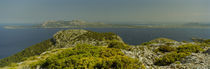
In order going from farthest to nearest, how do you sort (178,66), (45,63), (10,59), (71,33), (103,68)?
(71,33) < (10,59) < (45,63) < (178,66) < (103,68)

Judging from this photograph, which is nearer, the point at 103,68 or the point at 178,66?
the point at 103,68

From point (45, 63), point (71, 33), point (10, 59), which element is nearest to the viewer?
point (45, 63)

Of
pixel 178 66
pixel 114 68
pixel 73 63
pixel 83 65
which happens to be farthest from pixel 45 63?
pixel 178 66

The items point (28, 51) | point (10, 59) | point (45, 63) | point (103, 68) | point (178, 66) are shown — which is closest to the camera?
point (103, 68)

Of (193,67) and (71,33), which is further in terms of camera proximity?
(71,33)

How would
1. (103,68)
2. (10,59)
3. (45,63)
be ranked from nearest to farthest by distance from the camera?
(103,68), (45,63), (10,59)

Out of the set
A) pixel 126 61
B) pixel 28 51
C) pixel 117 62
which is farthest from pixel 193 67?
pixel 28 51

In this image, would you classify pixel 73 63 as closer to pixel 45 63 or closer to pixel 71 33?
pixel 45 63

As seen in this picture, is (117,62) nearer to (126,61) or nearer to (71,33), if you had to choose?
(126,61)

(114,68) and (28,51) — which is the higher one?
(114,68)
